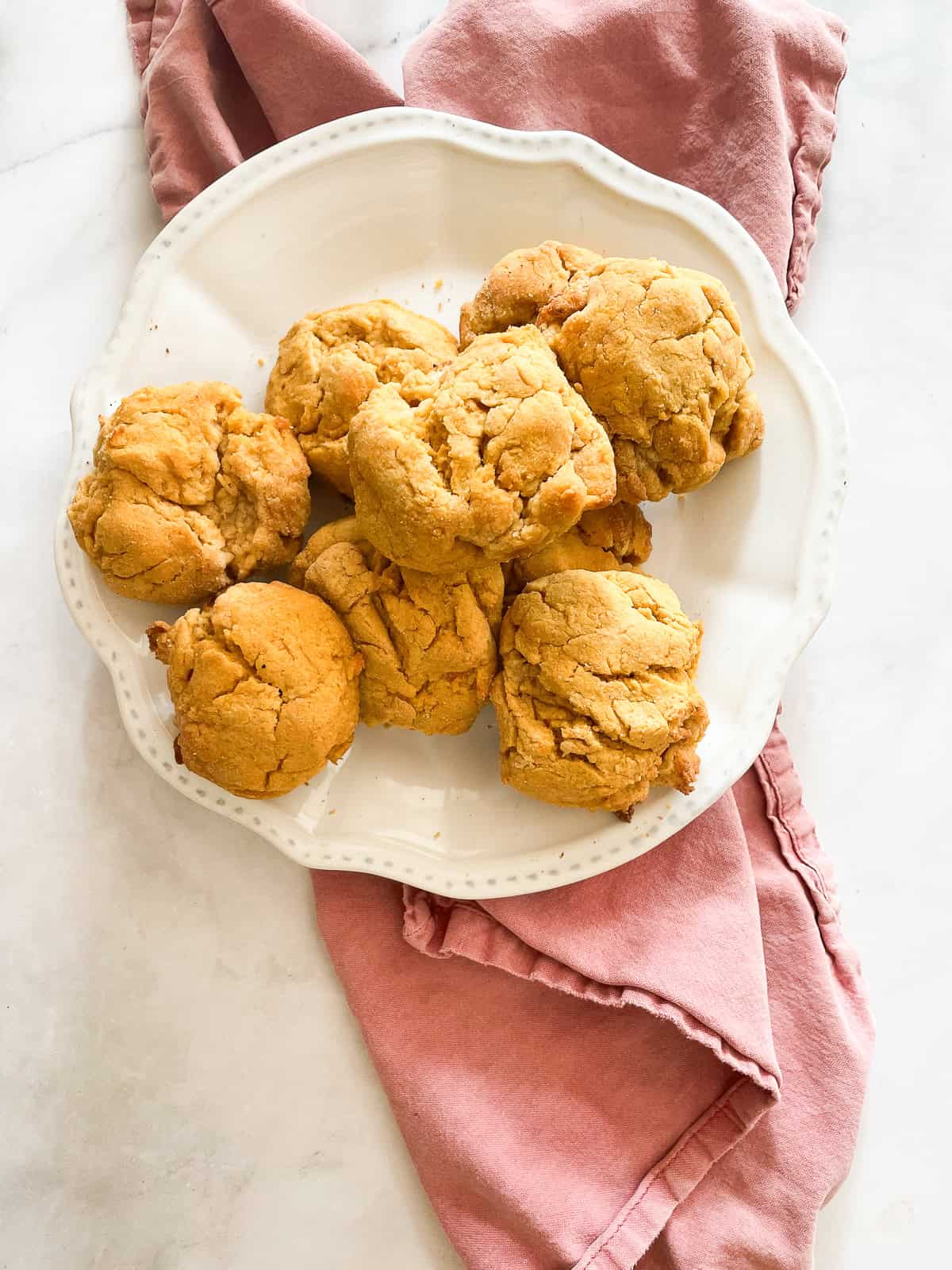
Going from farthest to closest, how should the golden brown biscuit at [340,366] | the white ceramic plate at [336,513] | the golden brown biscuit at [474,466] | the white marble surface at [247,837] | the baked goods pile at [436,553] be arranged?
the white marble surface at [247,837]
the white ceramic plate at [336,513]
the golden brown biscuit at [340,366]
the baked goods pile at [436,553]
the golden brown biscuit at [474,466]

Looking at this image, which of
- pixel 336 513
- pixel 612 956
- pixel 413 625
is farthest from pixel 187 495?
pixel 612 956

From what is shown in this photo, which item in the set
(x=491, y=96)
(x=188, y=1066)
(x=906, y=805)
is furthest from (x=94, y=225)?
(x=906, y=805)

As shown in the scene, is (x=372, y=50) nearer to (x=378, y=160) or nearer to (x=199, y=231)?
(x=378, y=160)

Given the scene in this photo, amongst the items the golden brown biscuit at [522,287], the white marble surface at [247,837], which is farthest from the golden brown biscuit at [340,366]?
the white marble surface at [247,837]

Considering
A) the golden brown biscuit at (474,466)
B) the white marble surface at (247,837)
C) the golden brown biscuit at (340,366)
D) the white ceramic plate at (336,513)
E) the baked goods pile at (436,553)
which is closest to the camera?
the golden brown biscuit at (474,466)

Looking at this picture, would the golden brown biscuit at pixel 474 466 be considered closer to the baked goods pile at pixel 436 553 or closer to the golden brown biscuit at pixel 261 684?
the baked goods pile at pixel 436 553
